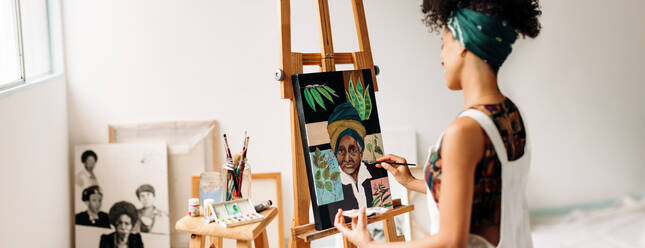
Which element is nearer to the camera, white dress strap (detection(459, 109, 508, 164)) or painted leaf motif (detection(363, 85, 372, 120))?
white dress strap (detection(459, 109, 508, 164))

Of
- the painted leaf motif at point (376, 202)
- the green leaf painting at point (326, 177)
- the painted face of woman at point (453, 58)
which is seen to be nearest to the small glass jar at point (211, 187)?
the green leaf painting at point (326, 177)

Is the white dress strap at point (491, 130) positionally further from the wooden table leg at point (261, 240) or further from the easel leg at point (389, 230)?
the wooden table leg at point (261, 240)

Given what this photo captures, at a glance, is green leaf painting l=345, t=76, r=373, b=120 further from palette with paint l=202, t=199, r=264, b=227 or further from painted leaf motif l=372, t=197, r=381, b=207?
palette with paint l=202, t=199, r=264, b=227

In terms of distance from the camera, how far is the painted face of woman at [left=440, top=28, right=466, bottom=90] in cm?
136

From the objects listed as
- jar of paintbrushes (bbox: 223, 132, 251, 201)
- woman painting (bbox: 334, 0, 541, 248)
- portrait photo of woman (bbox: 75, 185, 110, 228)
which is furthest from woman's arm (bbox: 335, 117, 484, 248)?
portrait photo of woman (bbox: 75, 185, 110, 228)

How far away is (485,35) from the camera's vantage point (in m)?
1.29

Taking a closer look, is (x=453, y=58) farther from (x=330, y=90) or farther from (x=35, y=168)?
(x=35, y=168)

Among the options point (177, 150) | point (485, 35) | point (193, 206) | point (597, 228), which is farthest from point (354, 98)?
point (597, 228)

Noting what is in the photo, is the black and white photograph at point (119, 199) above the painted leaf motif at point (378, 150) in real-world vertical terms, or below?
below

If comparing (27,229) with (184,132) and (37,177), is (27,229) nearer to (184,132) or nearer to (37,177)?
(37,177)

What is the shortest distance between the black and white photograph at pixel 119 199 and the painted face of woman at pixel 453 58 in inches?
93.6

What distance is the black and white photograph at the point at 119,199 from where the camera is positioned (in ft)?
10.9

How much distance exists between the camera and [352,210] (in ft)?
6.80

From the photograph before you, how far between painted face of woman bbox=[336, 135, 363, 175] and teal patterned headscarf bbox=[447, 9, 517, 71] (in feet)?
2.79
